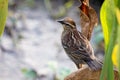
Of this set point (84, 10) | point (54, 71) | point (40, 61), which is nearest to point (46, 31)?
point (40, 61)

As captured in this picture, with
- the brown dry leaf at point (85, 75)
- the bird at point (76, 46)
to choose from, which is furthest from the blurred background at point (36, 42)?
the brown dry leaf at point (85, 75)

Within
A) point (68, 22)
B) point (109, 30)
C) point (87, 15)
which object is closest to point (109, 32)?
point (109, 30)

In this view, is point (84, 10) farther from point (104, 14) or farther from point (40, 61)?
point (40, 61)

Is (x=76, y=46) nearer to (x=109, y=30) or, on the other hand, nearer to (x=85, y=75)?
(x=85, y=75)

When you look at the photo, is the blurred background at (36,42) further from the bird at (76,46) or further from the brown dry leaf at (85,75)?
the brown dry leaf at (85,75)

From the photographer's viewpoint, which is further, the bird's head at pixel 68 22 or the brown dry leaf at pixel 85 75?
the bird's head at pixel 68 22

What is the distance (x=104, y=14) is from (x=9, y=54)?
349 cm

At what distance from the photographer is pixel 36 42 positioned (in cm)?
467

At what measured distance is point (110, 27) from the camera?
964mm

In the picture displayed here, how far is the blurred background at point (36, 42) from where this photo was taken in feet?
13.4

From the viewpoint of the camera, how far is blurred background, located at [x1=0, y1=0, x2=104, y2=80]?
407cm

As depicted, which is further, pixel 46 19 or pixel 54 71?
pixel 46 19

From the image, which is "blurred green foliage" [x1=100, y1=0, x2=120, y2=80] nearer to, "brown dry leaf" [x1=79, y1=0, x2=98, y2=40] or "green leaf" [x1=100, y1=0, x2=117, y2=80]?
"green leaf" [x1=100, y1=0, x2=117, y2=80]

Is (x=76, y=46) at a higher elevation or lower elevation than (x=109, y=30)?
higher
